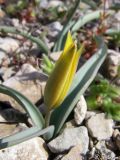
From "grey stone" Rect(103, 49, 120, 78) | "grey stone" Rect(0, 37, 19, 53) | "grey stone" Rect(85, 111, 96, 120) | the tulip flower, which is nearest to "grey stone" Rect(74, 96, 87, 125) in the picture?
"grey stone" Rect(85, 111, 96, 120)

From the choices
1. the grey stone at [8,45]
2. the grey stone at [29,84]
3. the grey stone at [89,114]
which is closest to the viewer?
the grey stone at [89,114]

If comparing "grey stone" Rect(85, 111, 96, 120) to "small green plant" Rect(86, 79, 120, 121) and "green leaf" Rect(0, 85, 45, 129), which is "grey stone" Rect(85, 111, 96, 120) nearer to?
"small green plant" Rect(86, 79, 120, 121)

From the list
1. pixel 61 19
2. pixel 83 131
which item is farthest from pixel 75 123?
pixel 61 19

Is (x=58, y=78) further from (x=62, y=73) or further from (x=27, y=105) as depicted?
(x=27, y=105)

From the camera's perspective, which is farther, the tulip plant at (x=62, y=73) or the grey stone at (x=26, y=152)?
the grey stone at (x=26, y=152)

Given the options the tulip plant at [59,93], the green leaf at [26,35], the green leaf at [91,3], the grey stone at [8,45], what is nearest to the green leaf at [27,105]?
the tulip plant at [59,93]

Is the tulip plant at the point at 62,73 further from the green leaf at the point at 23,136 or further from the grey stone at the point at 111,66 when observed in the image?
the grey stone at the point at 111,66

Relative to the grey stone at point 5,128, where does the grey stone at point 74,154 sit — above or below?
below

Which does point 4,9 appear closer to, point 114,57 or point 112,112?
point 114,57
